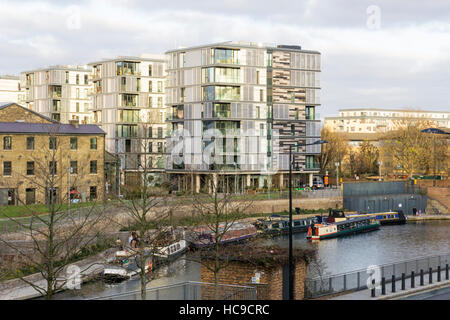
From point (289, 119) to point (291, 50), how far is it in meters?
8.81

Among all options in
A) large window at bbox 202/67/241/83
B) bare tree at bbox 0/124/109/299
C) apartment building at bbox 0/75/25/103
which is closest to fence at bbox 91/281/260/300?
bare tree at bbox 0/124/109/299

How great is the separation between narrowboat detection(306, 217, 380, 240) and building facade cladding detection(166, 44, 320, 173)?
12772 millimetres

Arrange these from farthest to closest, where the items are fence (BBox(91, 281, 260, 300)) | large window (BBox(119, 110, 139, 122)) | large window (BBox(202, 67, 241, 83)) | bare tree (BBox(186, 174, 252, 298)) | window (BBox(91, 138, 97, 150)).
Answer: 1. large window (BBox(119, 110, 139, 122))
2. large window (BBox(202, 67, 241, 83))
3. window (BBox(91, 138, 97, 150))
4. bare tree (BBox(186, 174, 252, 298))
5. fence (BBox(91, 281, 260, 300))

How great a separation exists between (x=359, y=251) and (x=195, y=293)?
3311cm

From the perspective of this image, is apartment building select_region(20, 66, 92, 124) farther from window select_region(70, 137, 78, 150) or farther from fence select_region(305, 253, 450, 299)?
fence select_region(305, 253, 450, 299)

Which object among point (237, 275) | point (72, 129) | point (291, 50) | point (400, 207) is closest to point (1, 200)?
point (72, 129)

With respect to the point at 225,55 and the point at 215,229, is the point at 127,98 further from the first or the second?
the point at 215,229

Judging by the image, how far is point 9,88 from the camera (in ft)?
412

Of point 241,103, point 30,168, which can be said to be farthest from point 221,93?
point 30,168

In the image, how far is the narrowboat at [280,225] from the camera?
194 ft

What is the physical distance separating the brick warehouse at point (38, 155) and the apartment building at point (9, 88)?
65673mm

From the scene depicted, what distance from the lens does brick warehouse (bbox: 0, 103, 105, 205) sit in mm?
56219

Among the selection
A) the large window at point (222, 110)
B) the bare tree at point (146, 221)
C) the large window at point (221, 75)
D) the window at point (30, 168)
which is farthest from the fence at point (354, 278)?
the large window at point (221, 75)

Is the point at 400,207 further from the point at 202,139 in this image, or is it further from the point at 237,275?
the point at 237,275
